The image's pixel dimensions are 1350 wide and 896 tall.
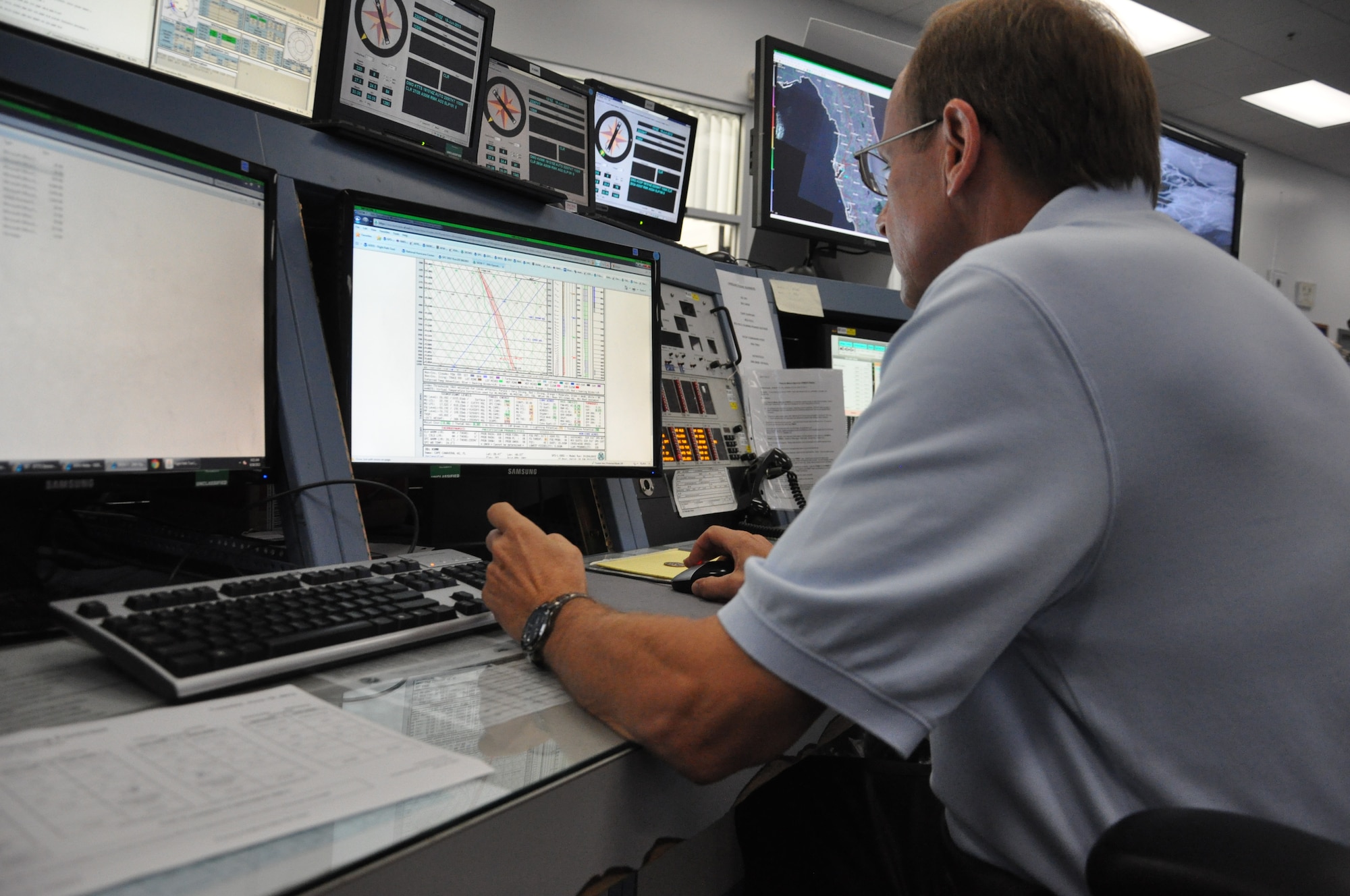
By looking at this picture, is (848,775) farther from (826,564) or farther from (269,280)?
(269,280)

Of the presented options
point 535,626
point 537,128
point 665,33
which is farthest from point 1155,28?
point 535,626

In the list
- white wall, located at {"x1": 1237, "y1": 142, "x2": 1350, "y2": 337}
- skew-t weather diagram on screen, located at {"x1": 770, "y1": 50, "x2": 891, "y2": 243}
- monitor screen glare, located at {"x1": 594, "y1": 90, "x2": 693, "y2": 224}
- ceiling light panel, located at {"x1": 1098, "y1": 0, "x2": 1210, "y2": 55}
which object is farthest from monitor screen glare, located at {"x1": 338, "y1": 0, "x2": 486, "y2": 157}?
white wall, located at {"x1": 1237, "y1": 142, "x2": 1350, "y2": 337}

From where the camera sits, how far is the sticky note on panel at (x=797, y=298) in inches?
69.7

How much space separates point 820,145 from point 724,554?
138 centimetres

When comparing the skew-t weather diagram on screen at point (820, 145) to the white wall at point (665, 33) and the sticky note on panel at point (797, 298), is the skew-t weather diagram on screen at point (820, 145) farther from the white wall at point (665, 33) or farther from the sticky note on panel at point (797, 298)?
the white wall at point (665, 33)

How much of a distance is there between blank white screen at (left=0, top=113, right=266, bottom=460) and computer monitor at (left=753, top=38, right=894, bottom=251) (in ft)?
4.39

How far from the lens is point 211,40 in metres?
1.32

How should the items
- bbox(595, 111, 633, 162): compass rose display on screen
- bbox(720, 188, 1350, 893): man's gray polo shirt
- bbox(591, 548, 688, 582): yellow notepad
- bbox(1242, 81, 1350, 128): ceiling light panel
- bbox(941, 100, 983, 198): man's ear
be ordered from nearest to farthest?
bbox(720, 188, 1350, 893): man's gray polo shirt, bbox(941, 100, 983, 198): man's ear, bbox(591, 548, 688, 582): yellow notepad, bbox(595, 111, 633, 162): compass rose display on screen, bbox(1242, 81, 1350, 128): ceiling light panel

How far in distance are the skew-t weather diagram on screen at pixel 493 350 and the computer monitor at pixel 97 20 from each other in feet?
1.76

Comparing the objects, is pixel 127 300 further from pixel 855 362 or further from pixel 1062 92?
pixel 855 362

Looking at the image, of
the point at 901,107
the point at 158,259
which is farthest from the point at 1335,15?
the point at 158,259

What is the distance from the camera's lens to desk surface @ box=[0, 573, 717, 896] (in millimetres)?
360

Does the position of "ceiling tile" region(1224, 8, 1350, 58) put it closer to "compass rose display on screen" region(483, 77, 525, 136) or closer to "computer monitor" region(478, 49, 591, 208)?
"computer monitor" region(478, 49, 591, 208)

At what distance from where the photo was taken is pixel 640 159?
2.11 metres
